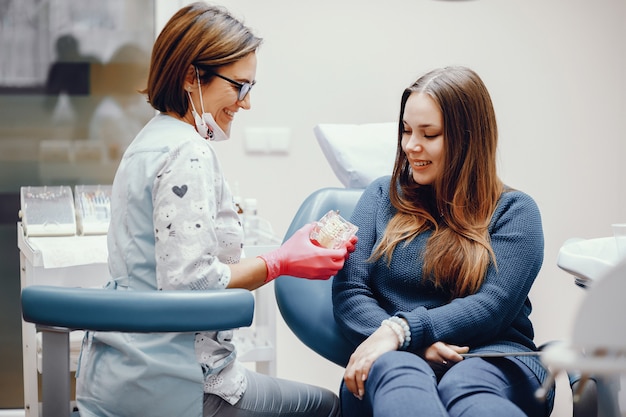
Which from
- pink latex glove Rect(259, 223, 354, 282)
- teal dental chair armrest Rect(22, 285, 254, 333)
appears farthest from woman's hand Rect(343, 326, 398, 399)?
teal dental chair armrest Rect(22, 285, 254, 333)

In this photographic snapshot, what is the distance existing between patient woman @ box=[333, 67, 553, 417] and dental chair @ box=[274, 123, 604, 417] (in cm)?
8

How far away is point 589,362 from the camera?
31.3 inches

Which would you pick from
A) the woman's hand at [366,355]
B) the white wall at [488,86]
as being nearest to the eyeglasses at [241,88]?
the woman's hand at [366,355]

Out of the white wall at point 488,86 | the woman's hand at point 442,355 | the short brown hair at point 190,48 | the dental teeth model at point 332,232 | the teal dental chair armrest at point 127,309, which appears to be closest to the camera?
the teal dental chair armrest at point 127,309

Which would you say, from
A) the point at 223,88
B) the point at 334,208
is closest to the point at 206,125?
the point at 223,88

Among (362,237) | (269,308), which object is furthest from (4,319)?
(362,237)

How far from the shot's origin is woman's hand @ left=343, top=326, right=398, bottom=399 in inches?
62.1

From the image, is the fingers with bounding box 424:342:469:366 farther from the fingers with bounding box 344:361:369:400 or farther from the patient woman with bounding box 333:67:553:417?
the fingers with bounding box 344:361:369:400

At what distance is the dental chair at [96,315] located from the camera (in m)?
1.24

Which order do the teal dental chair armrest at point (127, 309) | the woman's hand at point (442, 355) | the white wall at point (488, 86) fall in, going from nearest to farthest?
1. the teal dental chair armrest at point (127, 309)
2. the woman's hand at point (442, 355)
3. the white wall at point (488, 86)

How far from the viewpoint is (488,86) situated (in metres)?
3.01

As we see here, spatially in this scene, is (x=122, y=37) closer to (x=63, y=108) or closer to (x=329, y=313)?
(x=63, y=108)

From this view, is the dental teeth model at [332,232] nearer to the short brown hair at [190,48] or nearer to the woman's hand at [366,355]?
the woman's hand at [366,355]

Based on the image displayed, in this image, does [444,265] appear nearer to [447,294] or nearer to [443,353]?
[447,294]
